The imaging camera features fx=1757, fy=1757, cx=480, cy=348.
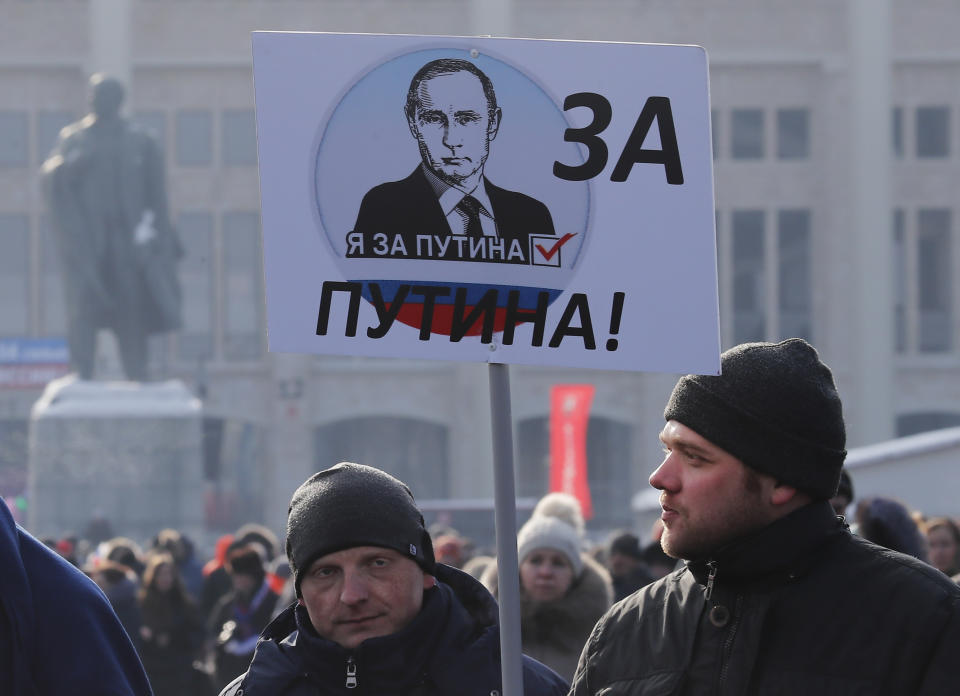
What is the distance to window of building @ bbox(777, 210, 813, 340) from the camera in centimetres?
3544

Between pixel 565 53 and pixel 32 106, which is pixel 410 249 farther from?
pixel 32 106

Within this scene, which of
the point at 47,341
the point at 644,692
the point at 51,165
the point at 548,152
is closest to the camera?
the point at 644,692

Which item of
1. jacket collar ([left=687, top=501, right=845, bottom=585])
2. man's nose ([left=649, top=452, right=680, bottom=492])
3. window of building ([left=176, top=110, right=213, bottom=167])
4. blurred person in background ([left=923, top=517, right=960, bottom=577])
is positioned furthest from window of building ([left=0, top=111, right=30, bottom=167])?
jacket collar ([left=687, top=501, right=845, bottom=585])

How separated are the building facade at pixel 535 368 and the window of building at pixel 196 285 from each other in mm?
45

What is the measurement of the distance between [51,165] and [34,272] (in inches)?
789

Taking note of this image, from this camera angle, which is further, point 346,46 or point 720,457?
point 346,46

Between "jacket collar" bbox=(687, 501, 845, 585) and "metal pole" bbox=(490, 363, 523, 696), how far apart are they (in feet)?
1.15

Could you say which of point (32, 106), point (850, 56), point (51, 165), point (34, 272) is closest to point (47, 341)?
point (34, 272)

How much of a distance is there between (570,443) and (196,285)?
20.1m

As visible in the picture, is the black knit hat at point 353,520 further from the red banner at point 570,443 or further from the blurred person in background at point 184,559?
the red banner at point 570,443

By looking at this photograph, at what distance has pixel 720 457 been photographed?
223 centimetres

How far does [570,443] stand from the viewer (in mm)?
16484

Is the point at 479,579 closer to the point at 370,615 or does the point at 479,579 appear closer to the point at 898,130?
the point at 370,615

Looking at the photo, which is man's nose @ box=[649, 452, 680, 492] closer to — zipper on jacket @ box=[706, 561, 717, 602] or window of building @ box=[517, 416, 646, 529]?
zipper on jacket @ box=[706, 561, 717, 602]
